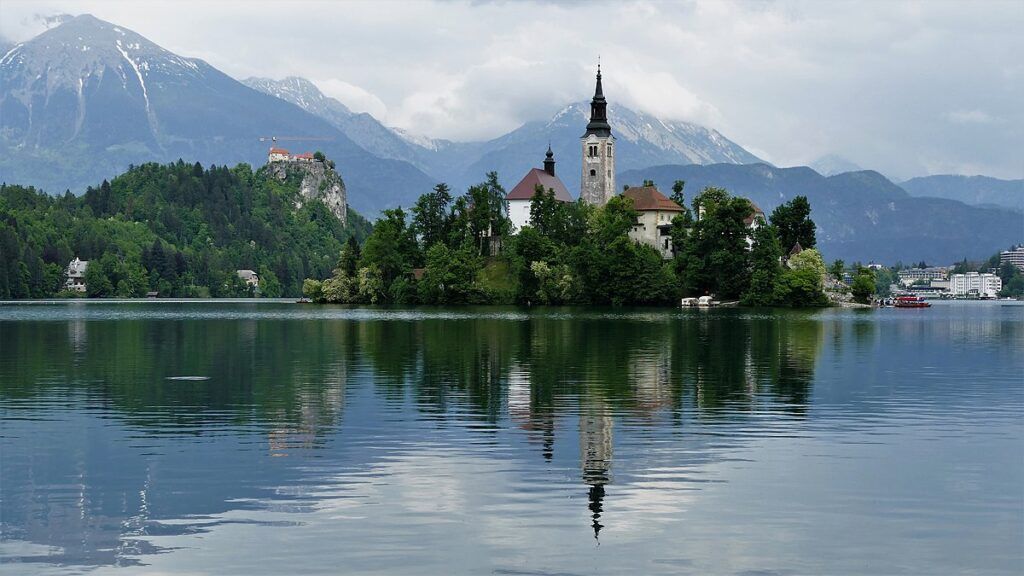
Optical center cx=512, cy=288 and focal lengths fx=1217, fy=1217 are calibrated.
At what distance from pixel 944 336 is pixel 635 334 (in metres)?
25.3

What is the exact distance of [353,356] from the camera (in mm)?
65500

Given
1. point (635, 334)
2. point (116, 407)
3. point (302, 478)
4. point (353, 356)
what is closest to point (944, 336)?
point (635, 334)

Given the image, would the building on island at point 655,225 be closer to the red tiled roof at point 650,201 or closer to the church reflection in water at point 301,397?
the red tiled roof at point 650,201

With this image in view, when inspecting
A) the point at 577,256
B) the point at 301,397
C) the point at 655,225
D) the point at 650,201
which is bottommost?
the point at 301,397

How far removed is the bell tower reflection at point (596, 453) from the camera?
2384cm

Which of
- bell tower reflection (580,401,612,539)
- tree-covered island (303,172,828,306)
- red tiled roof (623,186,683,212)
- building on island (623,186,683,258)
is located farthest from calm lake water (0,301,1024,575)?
red tiled roof (623,186,683,212)

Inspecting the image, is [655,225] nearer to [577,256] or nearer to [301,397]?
[577,256]

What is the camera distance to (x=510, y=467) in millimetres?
28156

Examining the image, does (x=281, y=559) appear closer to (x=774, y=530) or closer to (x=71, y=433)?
(x=774, y=530)

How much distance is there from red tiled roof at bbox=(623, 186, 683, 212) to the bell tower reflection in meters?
146

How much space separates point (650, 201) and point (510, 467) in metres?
162

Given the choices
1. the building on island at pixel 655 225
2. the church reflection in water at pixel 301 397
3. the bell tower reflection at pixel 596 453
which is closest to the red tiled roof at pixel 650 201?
the building on island at pixel 655 225

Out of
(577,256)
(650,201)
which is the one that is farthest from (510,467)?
(650,201)

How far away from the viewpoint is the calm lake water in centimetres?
2022
